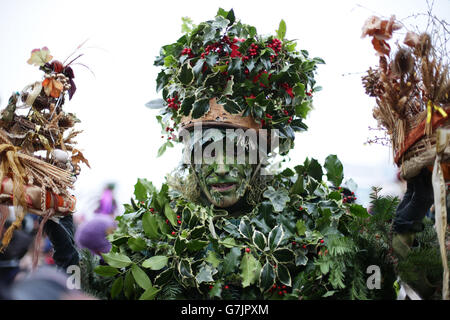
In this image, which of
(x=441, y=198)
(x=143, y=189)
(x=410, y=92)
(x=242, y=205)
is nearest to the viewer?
(x=441, y=198)

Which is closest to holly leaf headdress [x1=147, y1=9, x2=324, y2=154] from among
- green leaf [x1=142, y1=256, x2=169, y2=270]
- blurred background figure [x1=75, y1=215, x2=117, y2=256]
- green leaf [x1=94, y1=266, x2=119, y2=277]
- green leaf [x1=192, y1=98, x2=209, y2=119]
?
green leaf [x1=192, y1=98, x2=209, y2=119]

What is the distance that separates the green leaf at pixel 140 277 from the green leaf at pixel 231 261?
1.12 feet

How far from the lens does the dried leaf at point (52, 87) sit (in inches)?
65.3

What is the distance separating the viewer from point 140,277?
1616 millimetres

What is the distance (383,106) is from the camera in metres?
1.39

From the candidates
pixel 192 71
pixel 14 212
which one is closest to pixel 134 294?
pixel 14 212

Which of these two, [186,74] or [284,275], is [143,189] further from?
[284,275]

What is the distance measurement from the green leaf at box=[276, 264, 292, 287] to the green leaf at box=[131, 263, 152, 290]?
1.86ft

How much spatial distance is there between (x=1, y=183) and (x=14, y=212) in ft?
0.41

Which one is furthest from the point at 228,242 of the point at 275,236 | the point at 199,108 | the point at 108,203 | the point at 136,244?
the point at 108,203

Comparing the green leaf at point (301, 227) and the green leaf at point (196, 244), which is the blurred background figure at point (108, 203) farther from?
the green leaf at point (301, 227)

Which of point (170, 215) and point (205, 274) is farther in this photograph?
point (170, 215)

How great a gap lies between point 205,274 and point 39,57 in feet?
4.10

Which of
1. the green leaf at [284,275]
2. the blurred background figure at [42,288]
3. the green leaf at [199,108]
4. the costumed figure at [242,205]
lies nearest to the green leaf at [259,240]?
the costumed figure at [242,205]
